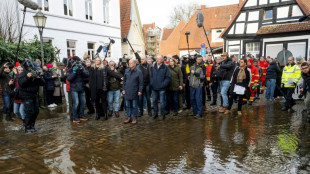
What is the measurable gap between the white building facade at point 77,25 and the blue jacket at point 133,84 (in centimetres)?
1015

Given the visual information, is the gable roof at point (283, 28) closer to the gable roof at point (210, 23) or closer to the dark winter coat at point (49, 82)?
the gable roof at point (210, 23)

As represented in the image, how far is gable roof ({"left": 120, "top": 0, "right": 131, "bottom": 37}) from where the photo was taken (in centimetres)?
2484

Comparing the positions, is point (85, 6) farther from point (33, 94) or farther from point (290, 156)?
point (290, 156)

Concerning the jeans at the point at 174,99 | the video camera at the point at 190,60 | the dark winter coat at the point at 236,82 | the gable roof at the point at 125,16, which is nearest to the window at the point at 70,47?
the gable roof at the point at 125,16

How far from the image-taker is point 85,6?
19203 millimetres

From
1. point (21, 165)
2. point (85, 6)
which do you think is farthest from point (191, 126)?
point (85, 6)

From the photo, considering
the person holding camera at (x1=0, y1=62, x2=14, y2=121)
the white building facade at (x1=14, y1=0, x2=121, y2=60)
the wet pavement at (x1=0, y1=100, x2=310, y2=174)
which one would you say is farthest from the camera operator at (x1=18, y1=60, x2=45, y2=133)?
the white building facade at (x1=14, y1=0, x2=121, y2=60)

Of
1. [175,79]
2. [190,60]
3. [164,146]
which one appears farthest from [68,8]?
[164,146]

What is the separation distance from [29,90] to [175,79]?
4166mm

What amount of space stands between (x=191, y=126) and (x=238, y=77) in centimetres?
257

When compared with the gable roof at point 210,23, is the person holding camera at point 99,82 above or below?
below

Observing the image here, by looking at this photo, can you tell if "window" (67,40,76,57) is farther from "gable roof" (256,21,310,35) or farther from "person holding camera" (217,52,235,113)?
"gable roof" (256,21,310,35)

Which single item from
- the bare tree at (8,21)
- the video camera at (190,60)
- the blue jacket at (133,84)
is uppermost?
the bare tree at (8,21)

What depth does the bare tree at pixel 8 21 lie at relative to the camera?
13562 millimetres
